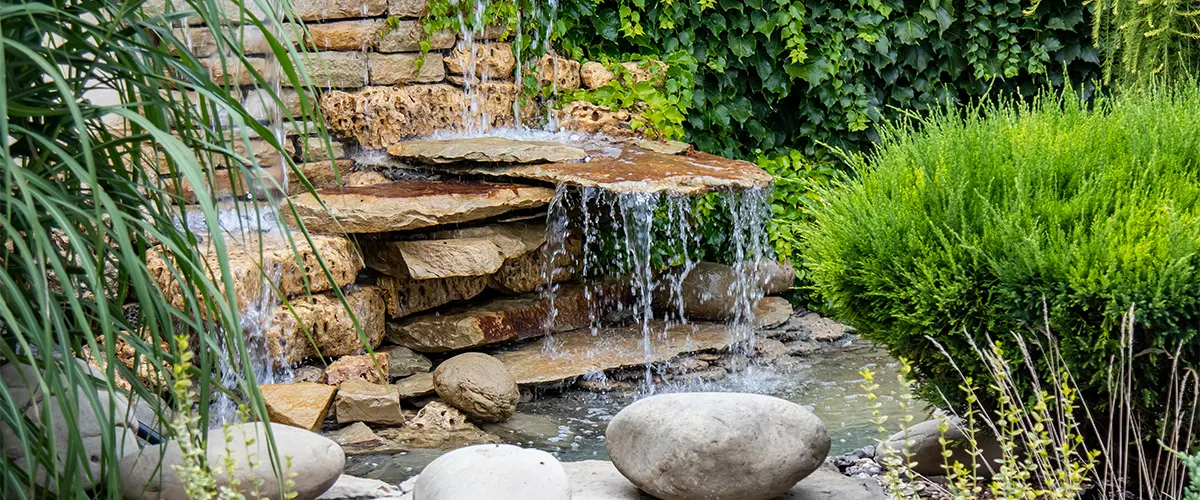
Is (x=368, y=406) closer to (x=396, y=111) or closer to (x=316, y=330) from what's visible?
(x=316, y=330)

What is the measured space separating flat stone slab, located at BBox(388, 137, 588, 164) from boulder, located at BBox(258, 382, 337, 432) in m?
1.60

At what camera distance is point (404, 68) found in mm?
6309

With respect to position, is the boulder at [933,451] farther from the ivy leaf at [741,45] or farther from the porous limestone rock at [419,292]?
the ivy leaf at [741,45]

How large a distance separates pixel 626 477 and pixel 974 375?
109cm

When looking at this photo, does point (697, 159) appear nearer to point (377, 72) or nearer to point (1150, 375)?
point (377, 72)

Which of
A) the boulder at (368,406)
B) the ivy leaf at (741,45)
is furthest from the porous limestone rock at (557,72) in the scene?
the boulder at (368,406)

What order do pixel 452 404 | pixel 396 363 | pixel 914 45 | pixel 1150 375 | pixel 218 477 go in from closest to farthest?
pixel 218 477 < pixel 1150 375 < pixel 452 404 < pixel 396 363 < pixel 914 45

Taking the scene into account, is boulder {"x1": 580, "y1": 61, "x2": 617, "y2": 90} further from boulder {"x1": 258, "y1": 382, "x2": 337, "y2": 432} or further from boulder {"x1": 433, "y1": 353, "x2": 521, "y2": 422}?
boulder {"x1": 258, "y1": 382, "x2": 337, "y2": 432}

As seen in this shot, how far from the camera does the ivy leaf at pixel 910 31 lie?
695 centimetres

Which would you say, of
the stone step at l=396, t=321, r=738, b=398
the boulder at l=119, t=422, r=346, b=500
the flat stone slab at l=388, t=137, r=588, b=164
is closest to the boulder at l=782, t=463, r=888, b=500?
the boulder at l=119, t=422, r=346, b=500

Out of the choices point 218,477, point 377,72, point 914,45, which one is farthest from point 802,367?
point 218,477

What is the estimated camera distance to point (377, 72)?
6.23m

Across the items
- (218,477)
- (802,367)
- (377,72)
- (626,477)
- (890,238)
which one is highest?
(377,72)

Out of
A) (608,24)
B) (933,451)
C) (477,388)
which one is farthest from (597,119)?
(933,451)
